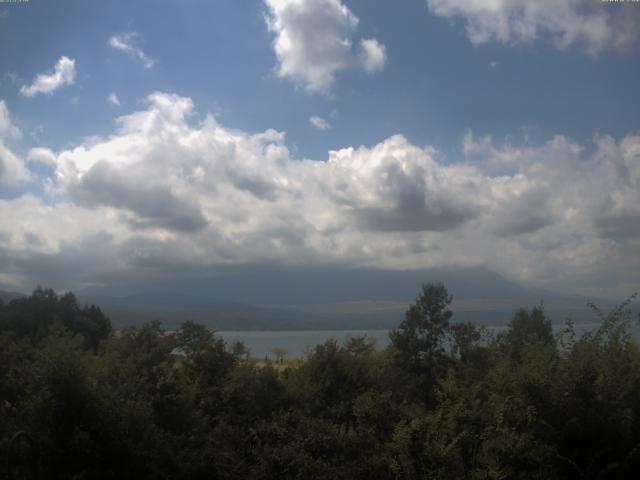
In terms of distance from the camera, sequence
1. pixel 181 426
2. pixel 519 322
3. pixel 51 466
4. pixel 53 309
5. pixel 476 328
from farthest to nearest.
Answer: pixel 53 309
pixel 519 322
pixel 476 328
pixel 181 426
pixel 51 466

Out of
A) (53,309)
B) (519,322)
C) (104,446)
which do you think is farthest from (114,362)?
(53,309)

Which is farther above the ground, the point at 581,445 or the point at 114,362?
the point at 114,362

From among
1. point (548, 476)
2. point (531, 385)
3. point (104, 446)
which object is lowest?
point (548, 476)

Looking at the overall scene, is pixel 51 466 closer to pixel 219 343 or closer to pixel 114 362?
pixel 114 362

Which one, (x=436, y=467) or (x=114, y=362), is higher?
(x=114, y=362)

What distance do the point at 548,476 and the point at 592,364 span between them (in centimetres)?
312

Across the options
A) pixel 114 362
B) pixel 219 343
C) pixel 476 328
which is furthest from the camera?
pixel 476 328

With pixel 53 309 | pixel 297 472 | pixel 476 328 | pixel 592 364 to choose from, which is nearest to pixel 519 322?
pixel 476 328

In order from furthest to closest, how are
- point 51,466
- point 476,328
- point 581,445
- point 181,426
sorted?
1. point 476,328
2. point 181,426
3. point 581,445
4. point 51,466

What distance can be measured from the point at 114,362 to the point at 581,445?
1490 cm

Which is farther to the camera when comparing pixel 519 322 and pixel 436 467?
pixel 519 322

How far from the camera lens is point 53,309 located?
81.0 m

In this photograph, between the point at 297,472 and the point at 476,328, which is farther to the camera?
the point at 476,328

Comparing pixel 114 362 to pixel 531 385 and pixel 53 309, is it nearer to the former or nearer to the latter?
pixel 531 385
